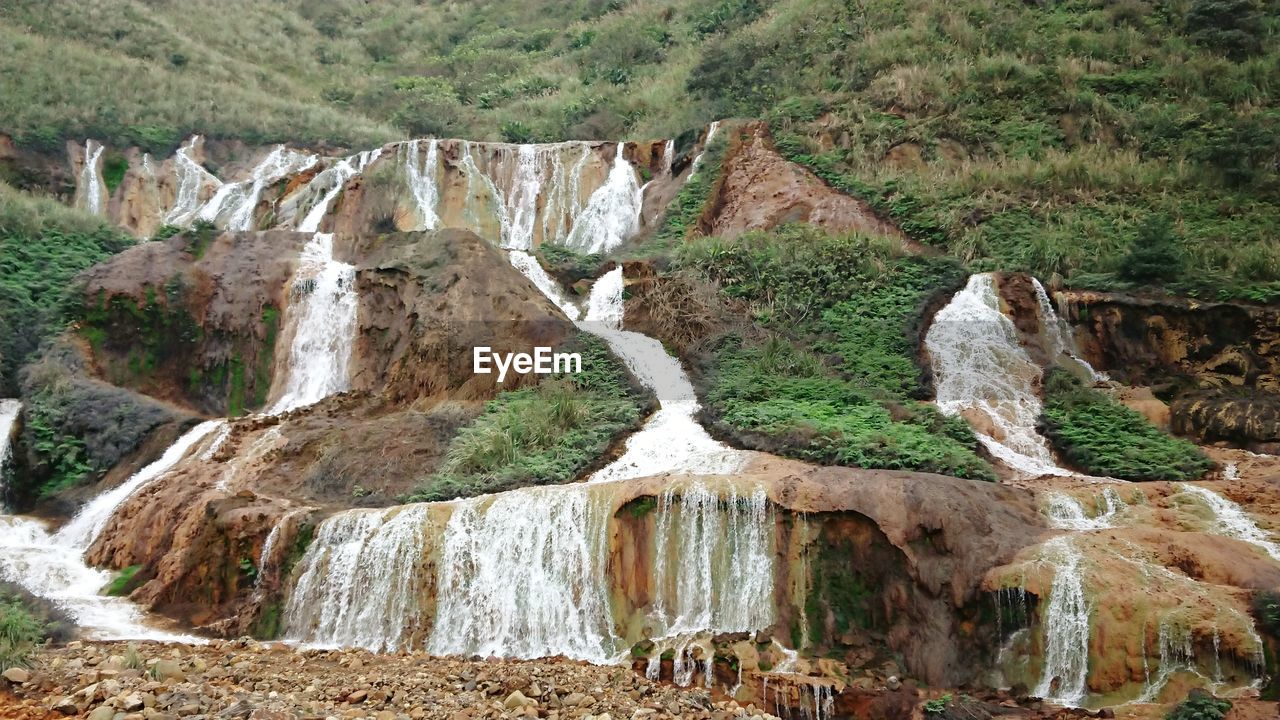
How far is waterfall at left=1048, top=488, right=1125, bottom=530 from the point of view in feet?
34.9

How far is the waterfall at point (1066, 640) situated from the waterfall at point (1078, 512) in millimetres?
1572

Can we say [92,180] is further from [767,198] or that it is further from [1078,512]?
[1078,512]

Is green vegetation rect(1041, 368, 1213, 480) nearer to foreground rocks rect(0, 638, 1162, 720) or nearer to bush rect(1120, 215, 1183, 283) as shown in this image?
bush rect(1120, 215, 1183, 283)

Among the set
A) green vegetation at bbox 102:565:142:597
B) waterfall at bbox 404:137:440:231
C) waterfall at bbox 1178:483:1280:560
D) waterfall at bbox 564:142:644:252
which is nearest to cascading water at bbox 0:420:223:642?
green vegetation at bbox 102:565:142:597

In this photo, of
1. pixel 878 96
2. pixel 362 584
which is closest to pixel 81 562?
pixel 362 584

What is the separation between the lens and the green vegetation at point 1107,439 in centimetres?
1249

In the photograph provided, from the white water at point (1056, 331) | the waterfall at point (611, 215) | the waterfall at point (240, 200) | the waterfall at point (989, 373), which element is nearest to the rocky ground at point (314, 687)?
the waterfall at point (989, 373)

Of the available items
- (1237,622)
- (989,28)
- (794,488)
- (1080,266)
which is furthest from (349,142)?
(1237,622)

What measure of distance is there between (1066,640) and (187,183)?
27.7 metres

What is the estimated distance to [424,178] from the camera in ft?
82.8

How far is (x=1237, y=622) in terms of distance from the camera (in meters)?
8.38

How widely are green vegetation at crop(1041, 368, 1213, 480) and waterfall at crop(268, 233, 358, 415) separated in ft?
40.8

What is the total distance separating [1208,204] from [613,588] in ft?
54.1

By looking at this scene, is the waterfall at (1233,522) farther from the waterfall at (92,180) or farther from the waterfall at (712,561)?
the waterfall at (92,180)
